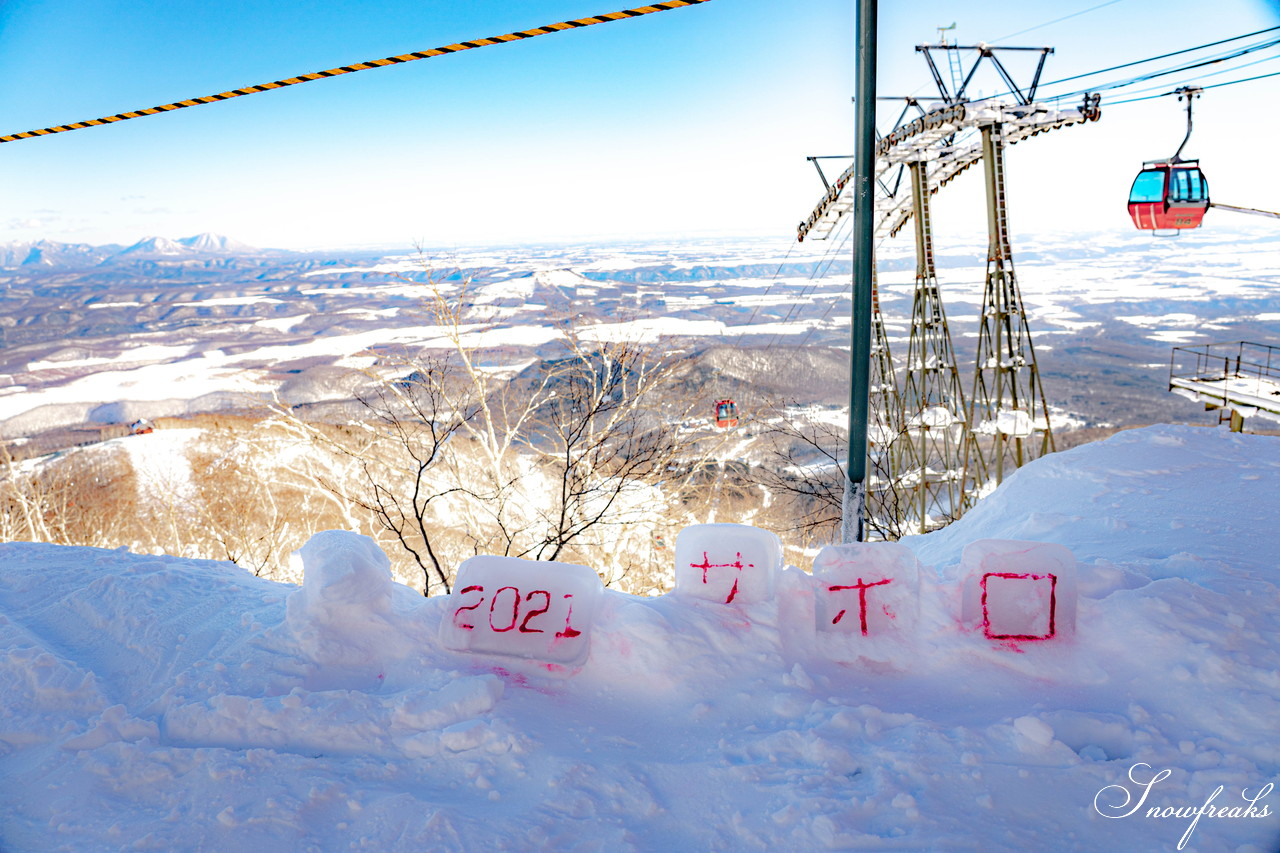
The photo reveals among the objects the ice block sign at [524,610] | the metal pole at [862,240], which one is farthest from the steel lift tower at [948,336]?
the ice block sign at [524,610]

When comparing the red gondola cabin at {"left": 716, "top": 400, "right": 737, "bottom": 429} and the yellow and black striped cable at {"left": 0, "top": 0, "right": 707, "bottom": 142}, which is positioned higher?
the yellow and black striped cable at {"left": 0, "top": 0, "right": 707, "bottom": 142}

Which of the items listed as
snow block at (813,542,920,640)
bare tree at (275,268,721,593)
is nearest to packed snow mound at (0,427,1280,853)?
snow block at (813,542,920,640)

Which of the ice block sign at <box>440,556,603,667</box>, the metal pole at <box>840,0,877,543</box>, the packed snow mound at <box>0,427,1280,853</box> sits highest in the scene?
the metal pole at <box>840,0,877,543</box>

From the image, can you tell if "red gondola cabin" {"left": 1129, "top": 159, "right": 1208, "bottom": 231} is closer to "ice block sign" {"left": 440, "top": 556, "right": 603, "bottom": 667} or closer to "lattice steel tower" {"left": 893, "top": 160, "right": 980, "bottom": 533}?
"lattice steel tower" {"left": 893, "top": 160, "right": 980, "bottom": 533}

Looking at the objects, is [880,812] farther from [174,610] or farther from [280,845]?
[174,610]

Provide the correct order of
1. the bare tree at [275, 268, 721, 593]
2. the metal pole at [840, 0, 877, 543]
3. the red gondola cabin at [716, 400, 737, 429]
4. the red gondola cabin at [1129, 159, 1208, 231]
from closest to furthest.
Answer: the metal pole at [840, 0, 877, 543], the red gondola cabin at [1129, 159, 1208, 231], the bare tree at [275, 268, 721, 593], the red gondola cabin at [716, 400, 737, 429]

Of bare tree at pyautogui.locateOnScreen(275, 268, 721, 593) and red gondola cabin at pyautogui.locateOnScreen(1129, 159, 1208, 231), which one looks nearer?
red gondola cabin at pyautogui.locateOnScreen(1129, 159, 1208, 231)

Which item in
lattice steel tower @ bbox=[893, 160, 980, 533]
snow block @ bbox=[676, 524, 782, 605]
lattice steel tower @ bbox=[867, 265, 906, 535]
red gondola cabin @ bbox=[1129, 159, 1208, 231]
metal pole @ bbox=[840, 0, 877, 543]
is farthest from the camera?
lattice steel tower @ bbox=[867, 265, 906, 535]
